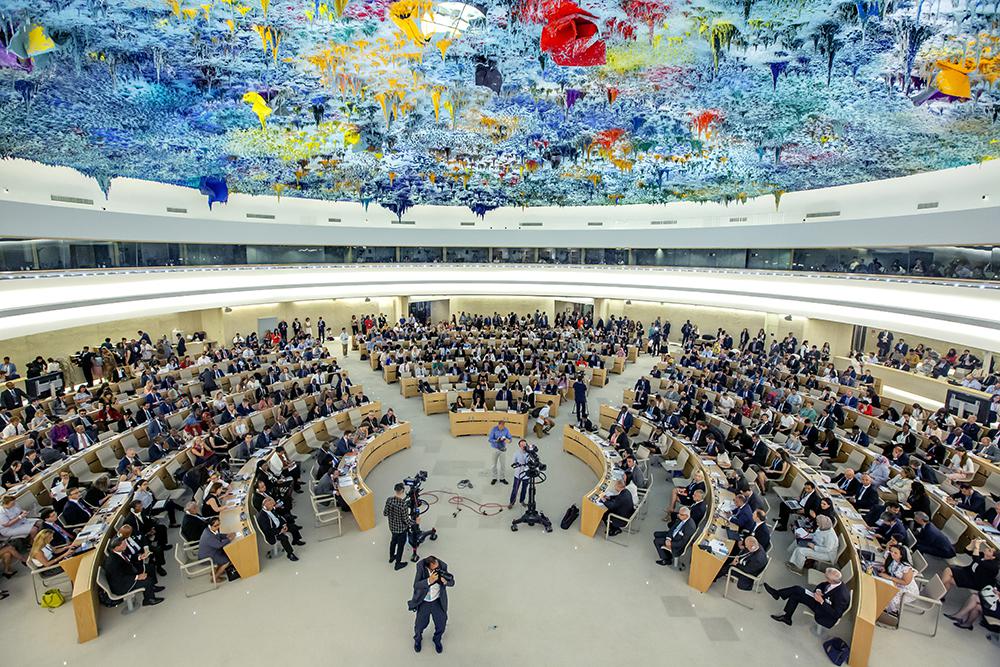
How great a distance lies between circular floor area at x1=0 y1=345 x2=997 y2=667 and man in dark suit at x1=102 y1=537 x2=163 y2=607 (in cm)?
35

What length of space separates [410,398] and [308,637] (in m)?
10.7

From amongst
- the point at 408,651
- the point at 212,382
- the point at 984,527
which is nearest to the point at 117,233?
the point at 212,382

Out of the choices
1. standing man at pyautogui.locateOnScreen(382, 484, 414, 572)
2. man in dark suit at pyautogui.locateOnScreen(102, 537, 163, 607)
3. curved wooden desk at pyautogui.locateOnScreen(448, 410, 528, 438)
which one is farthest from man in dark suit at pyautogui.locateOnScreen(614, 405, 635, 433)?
man in dark suit at pyautogui.locateOnScreen(102, 537, 163, 607)

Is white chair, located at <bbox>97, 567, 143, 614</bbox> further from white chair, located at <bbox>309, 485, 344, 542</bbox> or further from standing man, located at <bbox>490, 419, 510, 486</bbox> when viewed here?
standing man, located at <bbox>490, 419, 510, 486</bbox>

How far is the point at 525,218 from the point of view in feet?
87.2

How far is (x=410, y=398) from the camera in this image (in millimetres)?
17047

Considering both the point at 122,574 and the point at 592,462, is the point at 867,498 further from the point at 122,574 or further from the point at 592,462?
the point at 122,574

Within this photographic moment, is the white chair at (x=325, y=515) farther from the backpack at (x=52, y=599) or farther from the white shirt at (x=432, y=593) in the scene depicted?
the backpack at (x=52, y=599)

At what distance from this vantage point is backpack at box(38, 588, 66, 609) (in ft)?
22.4

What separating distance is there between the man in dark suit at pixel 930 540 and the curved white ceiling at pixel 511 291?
7.64 meters

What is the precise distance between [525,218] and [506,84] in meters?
17.8

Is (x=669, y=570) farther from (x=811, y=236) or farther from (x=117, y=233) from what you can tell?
(x=117, y=233)

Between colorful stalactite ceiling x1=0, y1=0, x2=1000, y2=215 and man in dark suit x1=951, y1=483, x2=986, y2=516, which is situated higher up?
colorful stalactite ceiling x1=0, y1=0, x2=1000, y2=215

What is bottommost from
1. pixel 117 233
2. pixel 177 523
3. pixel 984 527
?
pixel 177 523
